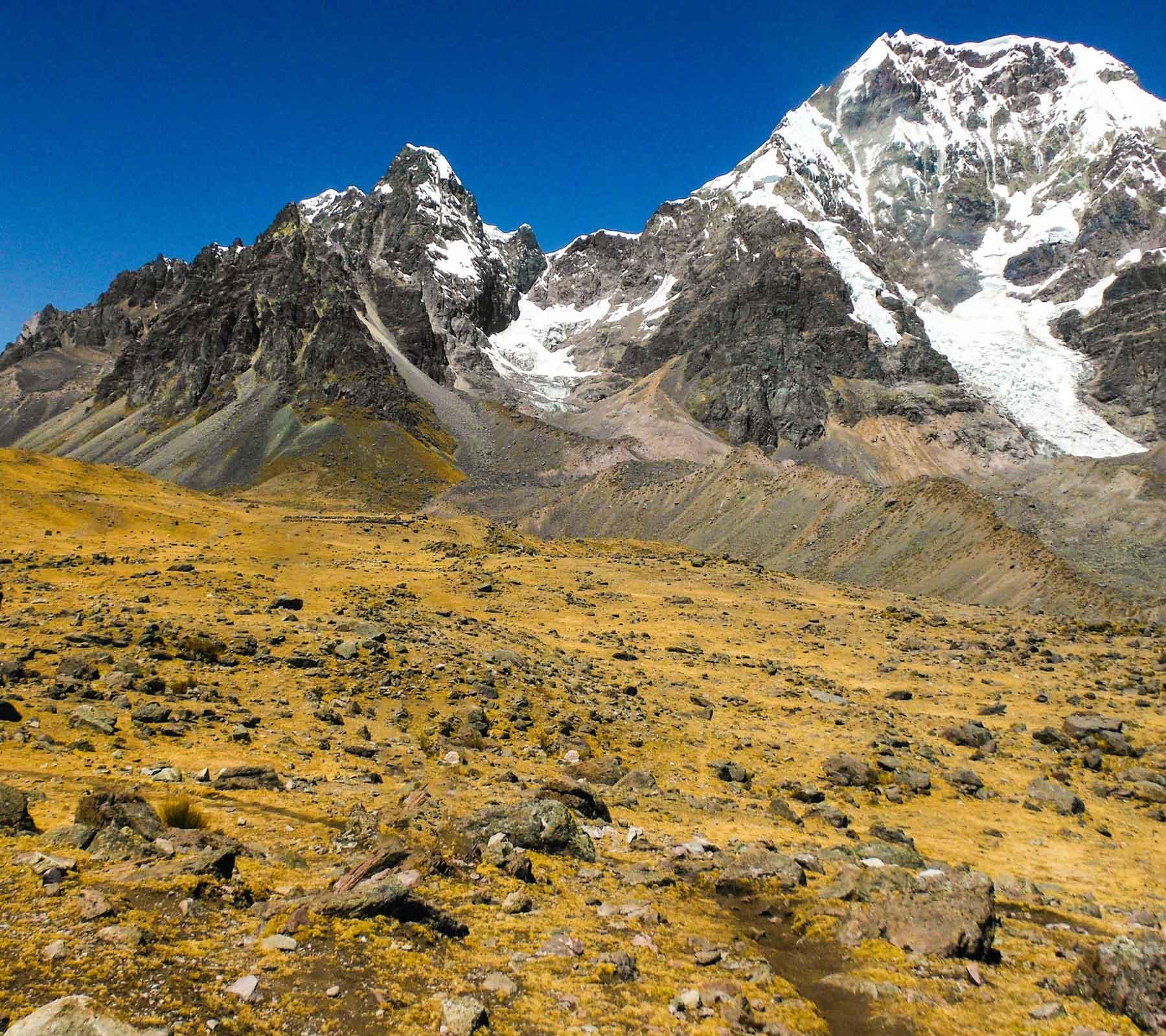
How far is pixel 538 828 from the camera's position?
12.3 m

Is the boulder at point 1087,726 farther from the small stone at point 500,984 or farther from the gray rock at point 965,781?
the small stone at point 500,984

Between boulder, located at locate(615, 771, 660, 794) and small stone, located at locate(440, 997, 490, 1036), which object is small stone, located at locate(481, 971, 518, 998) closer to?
small stone, located at locate(440, 997, 490, 1036)

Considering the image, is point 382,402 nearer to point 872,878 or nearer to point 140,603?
point 140,603

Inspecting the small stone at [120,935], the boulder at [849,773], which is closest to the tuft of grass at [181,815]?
the small stone at [120,935]

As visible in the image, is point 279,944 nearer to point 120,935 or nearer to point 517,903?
point 120,935

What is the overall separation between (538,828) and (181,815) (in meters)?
5.29

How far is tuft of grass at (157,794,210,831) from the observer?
1055 cm

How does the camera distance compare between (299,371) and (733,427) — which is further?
(733,427)

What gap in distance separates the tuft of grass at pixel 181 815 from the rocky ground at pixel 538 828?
0.03 m

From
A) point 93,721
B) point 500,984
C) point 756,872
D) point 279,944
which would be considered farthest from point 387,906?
point 93,721

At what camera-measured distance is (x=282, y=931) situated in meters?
8.17

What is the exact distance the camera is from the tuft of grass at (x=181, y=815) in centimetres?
1055

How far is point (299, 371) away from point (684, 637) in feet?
442

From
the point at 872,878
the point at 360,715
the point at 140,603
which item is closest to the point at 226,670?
the point at 360,715
